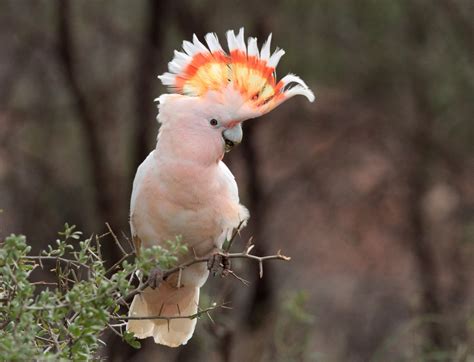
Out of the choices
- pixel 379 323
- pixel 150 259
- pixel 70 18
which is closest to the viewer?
pixel 150 259

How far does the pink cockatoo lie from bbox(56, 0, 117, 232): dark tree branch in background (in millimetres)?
3727

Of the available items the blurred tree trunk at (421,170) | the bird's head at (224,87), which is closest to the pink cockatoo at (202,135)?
the bird's head at (224,87)

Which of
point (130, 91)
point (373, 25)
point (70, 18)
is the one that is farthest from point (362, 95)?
point (70, 18)

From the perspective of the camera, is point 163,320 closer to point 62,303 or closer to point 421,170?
point 62,303

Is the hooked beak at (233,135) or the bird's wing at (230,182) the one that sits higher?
the hooked beak at (233,135)

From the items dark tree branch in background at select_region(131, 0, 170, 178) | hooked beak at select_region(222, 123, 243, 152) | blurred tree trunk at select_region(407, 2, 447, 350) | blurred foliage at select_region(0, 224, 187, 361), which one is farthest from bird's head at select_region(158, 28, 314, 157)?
blurred tree trunk at select_region(407, 2, 447, 350)

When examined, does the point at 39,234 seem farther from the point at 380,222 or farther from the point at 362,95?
the point at 380,222

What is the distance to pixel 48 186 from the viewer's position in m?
8.04

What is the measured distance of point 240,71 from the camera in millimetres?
3113

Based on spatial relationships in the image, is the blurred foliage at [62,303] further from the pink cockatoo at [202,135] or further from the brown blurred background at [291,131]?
the brown blurred background at [291,131]

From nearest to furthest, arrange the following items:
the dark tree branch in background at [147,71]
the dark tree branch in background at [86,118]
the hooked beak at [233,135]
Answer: the hooked beak at [233,135] → the dark tree branch in background at [86,118] → the dark tree branch in background at [147,71]

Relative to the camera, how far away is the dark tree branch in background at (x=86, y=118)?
6.86 metres

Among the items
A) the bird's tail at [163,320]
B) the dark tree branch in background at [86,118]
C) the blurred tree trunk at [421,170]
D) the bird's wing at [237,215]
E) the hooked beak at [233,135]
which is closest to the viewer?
the hooked beak at [233,135]

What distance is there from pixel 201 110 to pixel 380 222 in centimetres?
684
